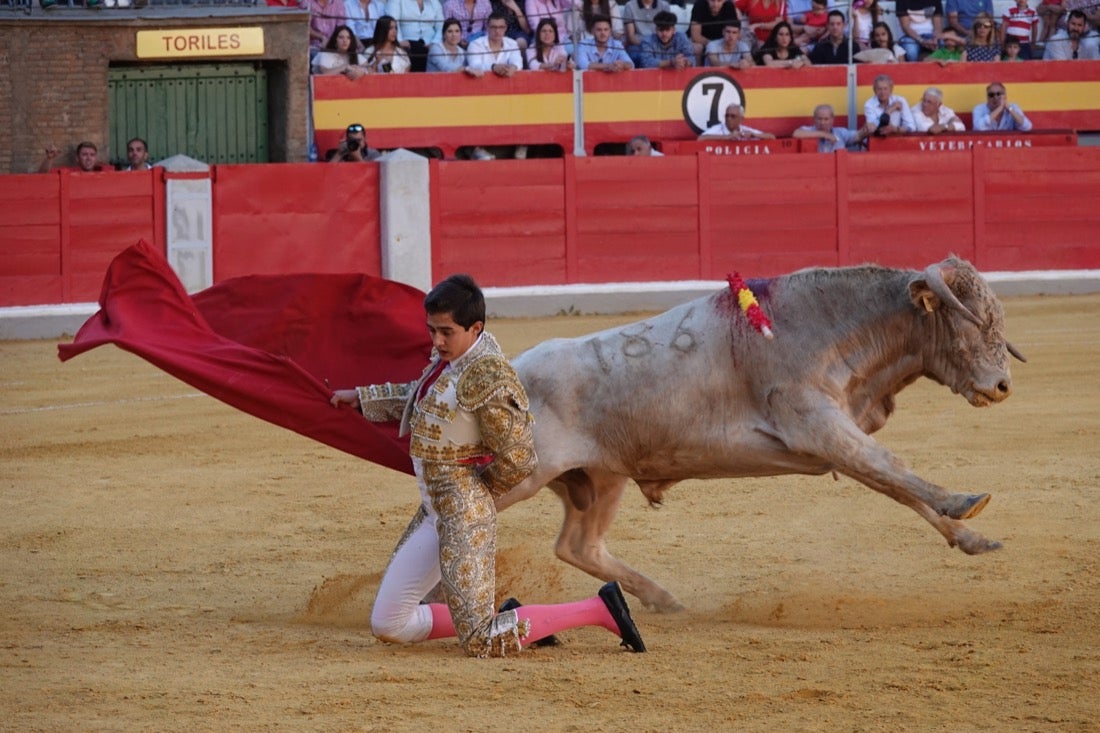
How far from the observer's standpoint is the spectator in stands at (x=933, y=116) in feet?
43.8

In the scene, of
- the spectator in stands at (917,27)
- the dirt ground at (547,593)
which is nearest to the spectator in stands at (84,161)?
the dirt ground at (547,593)

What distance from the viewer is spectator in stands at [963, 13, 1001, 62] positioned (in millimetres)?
13961

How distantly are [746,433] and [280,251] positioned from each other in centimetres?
843

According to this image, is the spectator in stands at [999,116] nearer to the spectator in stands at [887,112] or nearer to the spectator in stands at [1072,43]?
the spectator in stands at [887,112]

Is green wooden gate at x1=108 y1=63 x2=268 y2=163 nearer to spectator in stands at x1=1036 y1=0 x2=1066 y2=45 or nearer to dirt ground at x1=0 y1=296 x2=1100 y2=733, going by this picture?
dirt ground at x1=0 y1=296 x2=1100 y2=733

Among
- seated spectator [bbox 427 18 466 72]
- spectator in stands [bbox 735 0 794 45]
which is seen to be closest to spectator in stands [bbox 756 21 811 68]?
spectator in stands [bbox 735 0 794 45]

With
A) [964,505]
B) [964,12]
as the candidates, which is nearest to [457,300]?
[964,505]

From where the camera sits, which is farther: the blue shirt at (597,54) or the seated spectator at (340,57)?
the blue shirt at (597,54)

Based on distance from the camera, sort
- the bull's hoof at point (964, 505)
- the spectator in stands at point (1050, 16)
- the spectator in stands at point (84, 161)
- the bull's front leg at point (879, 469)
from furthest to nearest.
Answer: the spectator in stands at point (1050, 16) → the spectator in stands at point (84, 161) → the bull's front leg at point (879, 469) → the bull's hoof at point (964, 505)

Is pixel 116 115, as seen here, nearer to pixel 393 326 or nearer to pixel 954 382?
pixel 393 326

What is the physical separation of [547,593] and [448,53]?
897 centimetres

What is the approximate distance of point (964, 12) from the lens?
1411 centimetres

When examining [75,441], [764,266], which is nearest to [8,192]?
[75,441]

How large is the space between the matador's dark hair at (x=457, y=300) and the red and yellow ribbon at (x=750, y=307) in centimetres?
84
